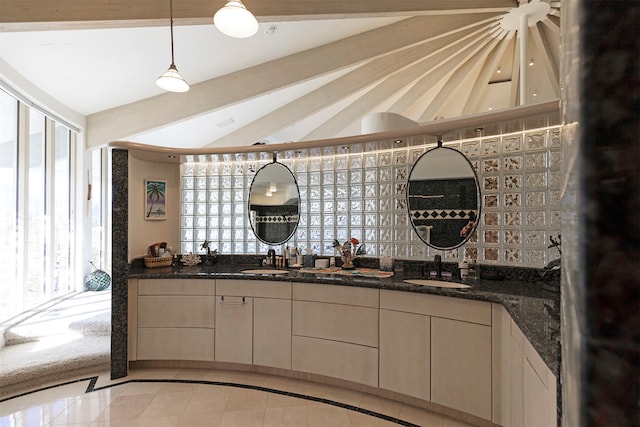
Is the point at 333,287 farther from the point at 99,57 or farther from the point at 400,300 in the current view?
the point at 99,57

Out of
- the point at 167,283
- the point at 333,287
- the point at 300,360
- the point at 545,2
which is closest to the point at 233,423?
the point at 300,360

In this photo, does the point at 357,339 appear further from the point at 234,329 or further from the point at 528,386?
the point at 528,386

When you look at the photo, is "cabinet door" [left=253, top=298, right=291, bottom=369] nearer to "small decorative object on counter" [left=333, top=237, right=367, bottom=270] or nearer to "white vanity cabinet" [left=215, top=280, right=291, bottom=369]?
"white vanity cabinet" [left=215, top=280, right=291, bottom=369]

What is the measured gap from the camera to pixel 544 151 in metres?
2.69

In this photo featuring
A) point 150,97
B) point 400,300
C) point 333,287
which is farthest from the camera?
point 150,97

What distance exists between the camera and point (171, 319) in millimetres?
3309

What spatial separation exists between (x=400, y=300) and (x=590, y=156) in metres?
2.60

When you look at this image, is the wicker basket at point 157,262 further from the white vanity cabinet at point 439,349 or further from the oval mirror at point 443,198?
the oval mirror at point 443,198

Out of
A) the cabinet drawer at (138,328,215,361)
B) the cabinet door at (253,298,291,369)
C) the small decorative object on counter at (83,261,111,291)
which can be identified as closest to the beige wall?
the cabinet drawer at (138,328,215,361)

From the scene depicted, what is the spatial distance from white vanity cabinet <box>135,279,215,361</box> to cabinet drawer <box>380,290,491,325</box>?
173 centimetres

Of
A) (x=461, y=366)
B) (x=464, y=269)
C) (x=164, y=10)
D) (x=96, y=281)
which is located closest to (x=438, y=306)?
(x=461, y=366)

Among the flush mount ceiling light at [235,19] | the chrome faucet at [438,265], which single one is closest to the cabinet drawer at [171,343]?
the chrome faucet at [438,265]

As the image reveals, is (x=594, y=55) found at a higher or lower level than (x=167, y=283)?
higher

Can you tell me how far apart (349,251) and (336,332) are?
85 cm
